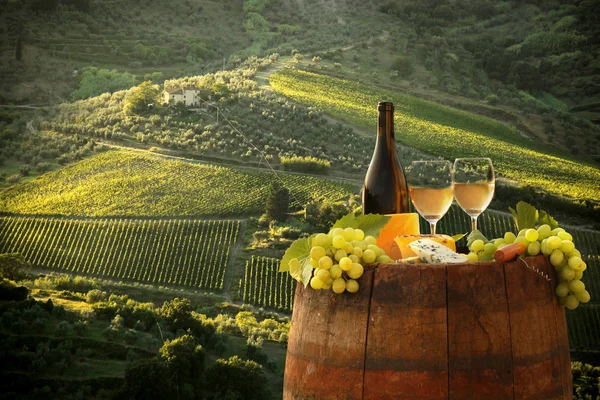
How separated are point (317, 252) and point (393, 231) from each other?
1.20ft

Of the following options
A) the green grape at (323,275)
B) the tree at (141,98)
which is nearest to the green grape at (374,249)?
the green grape at (323,275)

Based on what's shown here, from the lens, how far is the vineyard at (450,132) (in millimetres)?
34656

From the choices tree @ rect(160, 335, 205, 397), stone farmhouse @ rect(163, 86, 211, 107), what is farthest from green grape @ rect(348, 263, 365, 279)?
stone farmhouse @ rect(163, 86, 211, 107)

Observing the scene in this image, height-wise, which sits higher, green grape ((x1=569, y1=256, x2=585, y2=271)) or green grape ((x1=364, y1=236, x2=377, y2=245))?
green grape ((x1=569, y1=256, x2=585, y2=271))

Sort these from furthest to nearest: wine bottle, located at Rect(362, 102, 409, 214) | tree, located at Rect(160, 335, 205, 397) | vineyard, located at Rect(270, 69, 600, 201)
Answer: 1. vineyard, located at Rect(270, 69, 600, 201)
2. tree, located at Rect(160, 335, 205, 397)
3. wine bottle, located at Rect(362, 102, 409, 214)

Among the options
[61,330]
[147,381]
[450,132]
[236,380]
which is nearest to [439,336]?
[147,381]

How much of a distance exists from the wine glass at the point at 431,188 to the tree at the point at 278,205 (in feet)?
89.9

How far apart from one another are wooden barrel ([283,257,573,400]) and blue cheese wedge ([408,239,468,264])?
79 millimetres

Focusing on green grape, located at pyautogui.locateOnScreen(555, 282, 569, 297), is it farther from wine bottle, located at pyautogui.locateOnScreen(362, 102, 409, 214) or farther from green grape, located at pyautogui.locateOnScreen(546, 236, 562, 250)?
wine bottle, located at pyautogui.locateOnScreen(362, 102, 409, 214)

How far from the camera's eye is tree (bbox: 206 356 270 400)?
A: 751 inches

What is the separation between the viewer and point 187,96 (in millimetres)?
41531

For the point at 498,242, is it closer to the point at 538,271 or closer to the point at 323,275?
the point at 538,271

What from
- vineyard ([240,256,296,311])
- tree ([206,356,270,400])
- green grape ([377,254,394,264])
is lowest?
green grape ([377,254,394,264])

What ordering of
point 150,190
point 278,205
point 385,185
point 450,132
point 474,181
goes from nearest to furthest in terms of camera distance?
1. point 474,181
2. point 385,185
3. point 278,205
4. point 150,190
5. point 450,132
